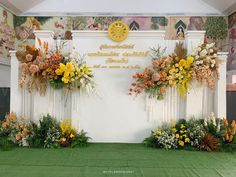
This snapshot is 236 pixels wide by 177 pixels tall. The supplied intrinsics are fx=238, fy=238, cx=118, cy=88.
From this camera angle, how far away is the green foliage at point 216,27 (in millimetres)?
7820

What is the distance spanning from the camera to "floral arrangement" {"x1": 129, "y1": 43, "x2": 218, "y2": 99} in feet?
13.8

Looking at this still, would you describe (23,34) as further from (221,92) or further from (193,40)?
(221,92)

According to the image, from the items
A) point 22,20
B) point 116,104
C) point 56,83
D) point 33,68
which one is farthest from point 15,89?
point 22,20

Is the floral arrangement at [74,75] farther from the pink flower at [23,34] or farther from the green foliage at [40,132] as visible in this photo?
the pink flower at [23,34]

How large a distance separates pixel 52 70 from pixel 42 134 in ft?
3.76

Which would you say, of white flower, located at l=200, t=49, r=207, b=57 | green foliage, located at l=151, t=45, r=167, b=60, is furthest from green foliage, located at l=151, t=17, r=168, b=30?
white flower, located at l=200, t=49, r=207, b=57

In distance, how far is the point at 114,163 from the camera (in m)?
3.33

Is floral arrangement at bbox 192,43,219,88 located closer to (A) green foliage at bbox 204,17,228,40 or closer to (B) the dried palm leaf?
(B) the dried palm leaf

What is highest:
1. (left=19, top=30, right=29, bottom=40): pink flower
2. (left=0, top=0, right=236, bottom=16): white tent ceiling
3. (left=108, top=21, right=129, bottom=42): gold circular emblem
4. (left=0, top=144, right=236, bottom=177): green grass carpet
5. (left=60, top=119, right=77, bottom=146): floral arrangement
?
(left=0, top=0, right=236, bottom=16): white tent ceiling

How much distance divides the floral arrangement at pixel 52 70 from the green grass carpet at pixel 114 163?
3.78 feet

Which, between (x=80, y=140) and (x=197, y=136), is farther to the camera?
(x=80, y=140)

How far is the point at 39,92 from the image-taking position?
446 cm

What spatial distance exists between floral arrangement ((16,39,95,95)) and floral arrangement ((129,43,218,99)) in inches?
37.5

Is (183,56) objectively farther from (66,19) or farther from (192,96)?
(66,19)
